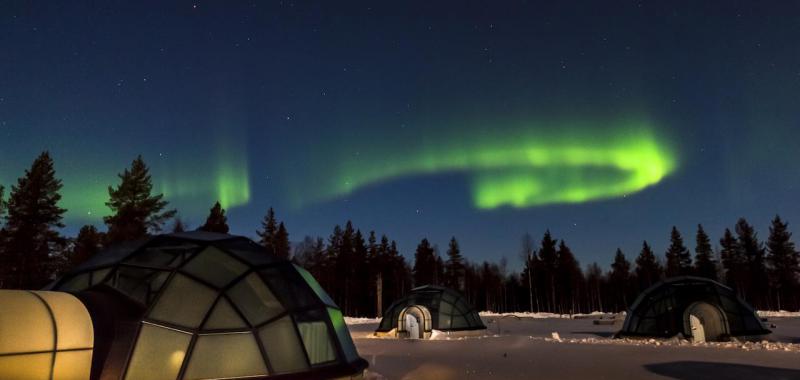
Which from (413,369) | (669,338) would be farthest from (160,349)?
(669,338)

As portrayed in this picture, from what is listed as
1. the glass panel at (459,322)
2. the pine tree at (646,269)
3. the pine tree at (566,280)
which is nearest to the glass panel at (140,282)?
the glass panel at (459,322)

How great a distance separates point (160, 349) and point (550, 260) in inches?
3122

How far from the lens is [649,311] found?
862 inches

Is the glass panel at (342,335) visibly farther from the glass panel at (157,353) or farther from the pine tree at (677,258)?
the pine tree at (677,258)

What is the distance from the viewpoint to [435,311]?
27.1m

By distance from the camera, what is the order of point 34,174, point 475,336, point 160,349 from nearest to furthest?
point 160,349 < point 475,336 < point 34,174

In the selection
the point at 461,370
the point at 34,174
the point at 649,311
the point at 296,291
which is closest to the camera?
the point at 296,291

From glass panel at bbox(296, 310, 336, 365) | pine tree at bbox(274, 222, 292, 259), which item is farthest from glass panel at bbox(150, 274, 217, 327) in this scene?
pine tree at bbox(274, 222, 292, 259)

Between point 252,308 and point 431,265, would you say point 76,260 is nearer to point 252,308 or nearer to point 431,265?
point 252,308

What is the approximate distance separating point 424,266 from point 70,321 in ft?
255

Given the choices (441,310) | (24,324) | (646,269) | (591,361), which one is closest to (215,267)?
(24,324)

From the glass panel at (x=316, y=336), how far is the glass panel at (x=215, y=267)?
4.99ft

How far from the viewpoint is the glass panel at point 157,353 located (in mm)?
7242

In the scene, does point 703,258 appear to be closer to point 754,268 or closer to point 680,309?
point 754,268
